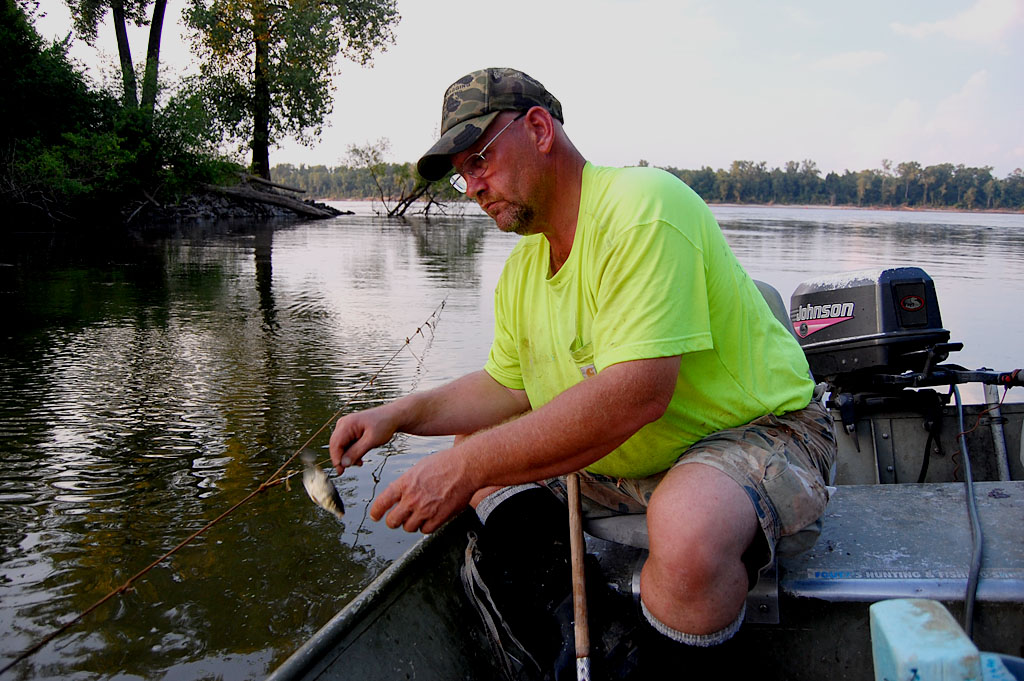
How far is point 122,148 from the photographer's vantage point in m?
23.0

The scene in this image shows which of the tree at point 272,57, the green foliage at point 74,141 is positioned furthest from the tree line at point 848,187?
the green foliage at point 74,141

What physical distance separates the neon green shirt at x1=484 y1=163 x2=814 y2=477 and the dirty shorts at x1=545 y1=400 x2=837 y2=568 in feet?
0.19

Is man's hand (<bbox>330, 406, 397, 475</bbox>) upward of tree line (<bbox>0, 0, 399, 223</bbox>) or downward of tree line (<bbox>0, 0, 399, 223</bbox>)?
downward

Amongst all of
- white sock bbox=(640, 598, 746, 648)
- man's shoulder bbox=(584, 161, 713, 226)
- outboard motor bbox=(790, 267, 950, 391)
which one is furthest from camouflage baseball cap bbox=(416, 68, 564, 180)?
outboard motor bbox=(790, 267, 950, 391)

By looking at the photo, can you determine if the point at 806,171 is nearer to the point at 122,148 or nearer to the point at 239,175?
the point at 239,175

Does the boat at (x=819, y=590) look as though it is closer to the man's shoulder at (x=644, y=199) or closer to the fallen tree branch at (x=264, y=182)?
the man's shoulder at (x=644, y=199)

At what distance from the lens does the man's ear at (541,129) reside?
2.36 metres

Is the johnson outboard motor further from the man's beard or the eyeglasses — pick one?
the eyeglasses

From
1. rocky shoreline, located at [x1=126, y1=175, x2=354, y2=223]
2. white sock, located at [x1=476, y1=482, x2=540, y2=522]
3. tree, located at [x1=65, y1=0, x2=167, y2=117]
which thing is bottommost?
white sock, located at [x1=476, y1=482, x2=540, y2=522]

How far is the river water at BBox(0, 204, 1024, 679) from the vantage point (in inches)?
124

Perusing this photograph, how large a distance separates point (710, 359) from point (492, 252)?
17.8 meters

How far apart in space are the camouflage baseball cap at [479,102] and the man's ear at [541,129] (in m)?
0.03

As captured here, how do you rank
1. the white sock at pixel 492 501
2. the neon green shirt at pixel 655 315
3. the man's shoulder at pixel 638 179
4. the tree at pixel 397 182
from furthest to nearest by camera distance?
the tree at pixel 397 182 < the white sock at pixel 492 501 < the man's shoulder at pixel 638 179 < the neon green shirt at pixel 655 315

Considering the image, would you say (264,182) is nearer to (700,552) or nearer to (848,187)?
(700,552)
